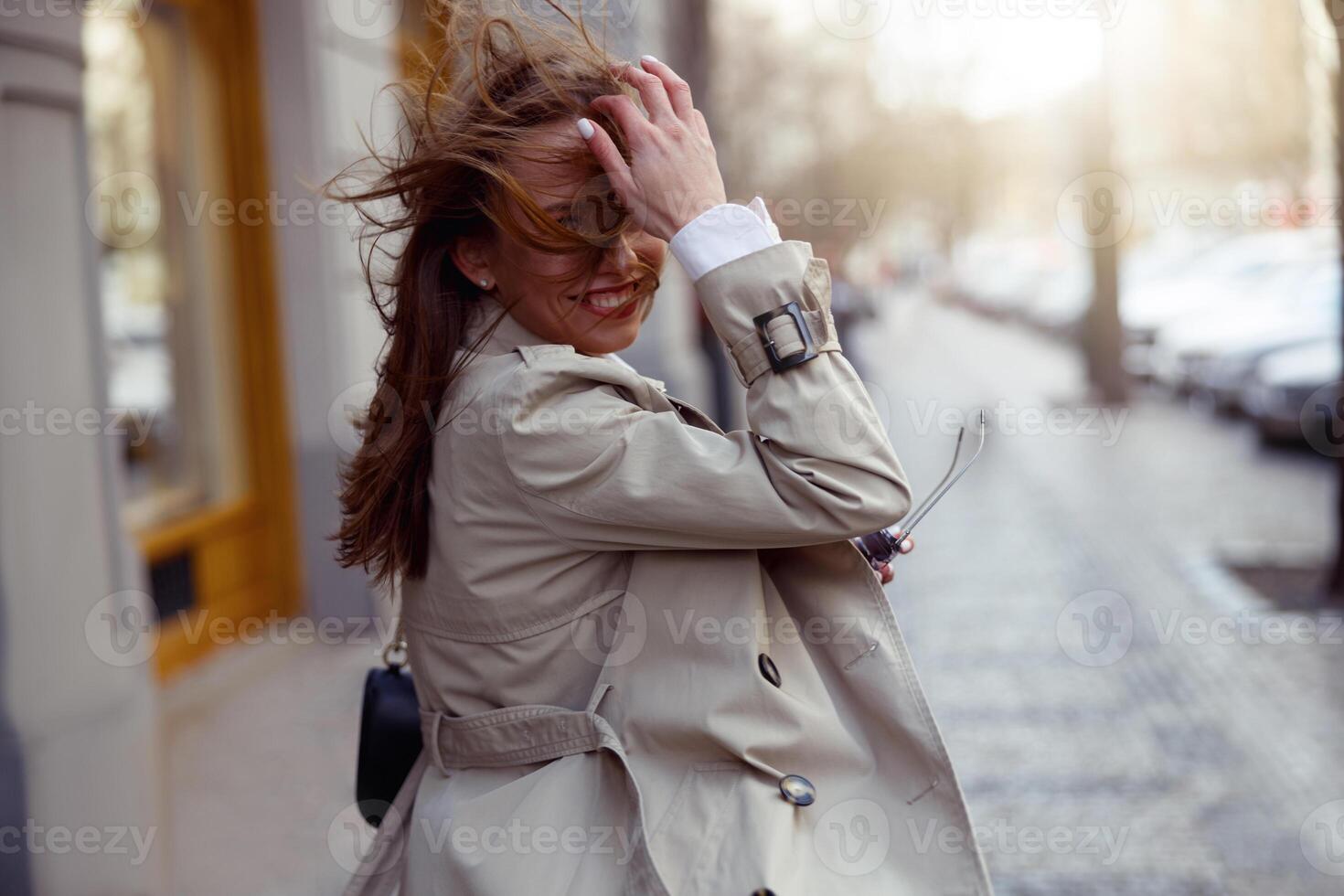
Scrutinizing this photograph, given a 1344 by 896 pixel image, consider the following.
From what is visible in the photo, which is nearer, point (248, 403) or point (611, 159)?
point (611, 159)

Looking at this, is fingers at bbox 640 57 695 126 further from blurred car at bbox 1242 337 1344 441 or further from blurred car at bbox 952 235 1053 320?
blurred car at bbox 952 235 1053 320

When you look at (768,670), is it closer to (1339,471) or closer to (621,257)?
(621,257)

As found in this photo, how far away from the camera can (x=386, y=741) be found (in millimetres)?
1961

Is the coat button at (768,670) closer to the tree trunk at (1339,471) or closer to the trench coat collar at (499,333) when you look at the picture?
the trench coat collar at (499,333)

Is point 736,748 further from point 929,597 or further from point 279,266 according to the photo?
point 929,597

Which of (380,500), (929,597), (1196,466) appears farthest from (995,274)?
(380,500)

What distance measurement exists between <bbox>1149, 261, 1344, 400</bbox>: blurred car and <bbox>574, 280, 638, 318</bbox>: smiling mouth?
11.7 m

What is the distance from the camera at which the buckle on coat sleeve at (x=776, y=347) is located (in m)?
1.51

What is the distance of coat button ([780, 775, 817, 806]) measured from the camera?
1534mm

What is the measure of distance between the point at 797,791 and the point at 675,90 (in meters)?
0.91

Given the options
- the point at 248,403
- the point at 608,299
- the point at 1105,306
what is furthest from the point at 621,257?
the point at 1105,306

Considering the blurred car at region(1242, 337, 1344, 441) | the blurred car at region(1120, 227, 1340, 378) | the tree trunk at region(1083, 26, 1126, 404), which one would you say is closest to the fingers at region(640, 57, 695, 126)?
the blurred car at region(1242, 337, 1344, 441)

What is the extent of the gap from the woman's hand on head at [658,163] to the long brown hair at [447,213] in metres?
0.05

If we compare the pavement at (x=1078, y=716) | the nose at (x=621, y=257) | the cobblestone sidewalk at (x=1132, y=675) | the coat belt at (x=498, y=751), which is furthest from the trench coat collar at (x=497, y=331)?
the cobblestone sidewalk at (x=1132, y=675)
